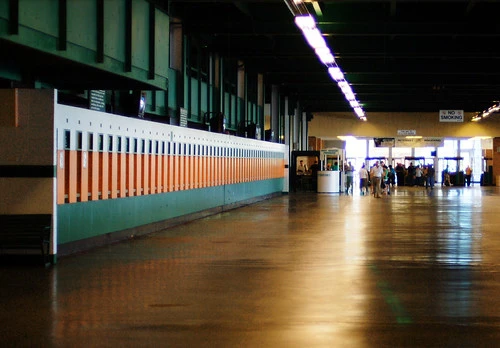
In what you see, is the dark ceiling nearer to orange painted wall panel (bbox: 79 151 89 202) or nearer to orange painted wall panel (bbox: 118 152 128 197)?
orange painted wall panel (bbox: 118 152 128 197)

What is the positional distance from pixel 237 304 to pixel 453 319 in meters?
2.14

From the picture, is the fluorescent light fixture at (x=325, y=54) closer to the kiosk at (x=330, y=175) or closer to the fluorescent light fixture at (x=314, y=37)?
the fluorescent light fixture at (x=314, y=37)

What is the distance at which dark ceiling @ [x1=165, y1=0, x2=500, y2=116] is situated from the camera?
22062mm

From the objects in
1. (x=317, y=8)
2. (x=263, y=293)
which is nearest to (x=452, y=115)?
(x=317, y=8)

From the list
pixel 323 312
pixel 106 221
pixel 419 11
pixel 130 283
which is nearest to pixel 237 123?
pixel 419 11

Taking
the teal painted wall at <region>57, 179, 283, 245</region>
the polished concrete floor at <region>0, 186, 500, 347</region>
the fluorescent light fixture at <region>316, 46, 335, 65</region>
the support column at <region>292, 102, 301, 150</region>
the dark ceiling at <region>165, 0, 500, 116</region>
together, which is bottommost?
the polished concrete floor at <region>0, 186, 500, 347</region>

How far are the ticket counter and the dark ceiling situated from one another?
6.85m

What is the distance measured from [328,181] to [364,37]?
19.7 metres

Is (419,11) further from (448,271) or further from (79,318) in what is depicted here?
(79,318)

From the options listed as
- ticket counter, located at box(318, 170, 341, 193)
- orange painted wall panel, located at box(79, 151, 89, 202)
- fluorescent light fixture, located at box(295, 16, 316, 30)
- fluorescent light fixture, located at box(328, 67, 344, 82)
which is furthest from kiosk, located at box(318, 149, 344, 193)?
orange painted wall panel, located at box(79, 151, 89, 202)

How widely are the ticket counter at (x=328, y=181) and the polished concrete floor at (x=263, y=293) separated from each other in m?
28.0

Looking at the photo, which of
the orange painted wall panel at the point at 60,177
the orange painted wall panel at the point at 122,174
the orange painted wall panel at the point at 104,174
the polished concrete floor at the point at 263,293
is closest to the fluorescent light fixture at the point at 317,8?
the polished concrete floor at the point at 263,293

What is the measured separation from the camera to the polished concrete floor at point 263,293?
7031mm

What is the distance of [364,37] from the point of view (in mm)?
26203
